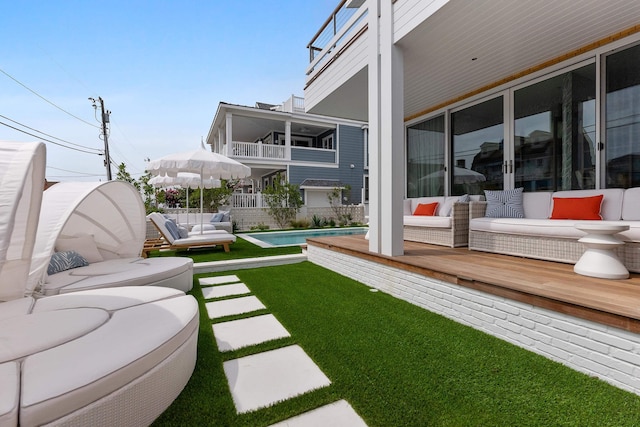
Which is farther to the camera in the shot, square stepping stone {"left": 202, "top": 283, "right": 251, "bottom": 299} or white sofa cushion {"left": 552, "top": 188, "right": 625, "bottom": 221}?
square stepping stone {"left": 202, "top": 283, "right": 251, "bottom": 299}

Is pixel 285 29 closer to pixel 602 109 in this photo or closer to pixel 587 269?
pixel 602 109

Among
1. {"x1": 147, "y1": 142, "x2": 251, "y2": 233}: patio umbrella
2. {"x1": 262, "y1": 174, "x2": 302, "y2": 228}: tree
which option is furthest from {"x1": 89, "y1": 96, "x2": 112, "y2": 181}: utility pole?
{"x1": 147, "y1": 142, "x2": 251, "y2": 233}: patio umbrella

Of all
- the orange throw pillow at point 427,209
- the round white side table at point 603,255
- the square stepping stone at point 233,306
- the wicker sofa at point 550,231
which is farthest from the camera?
the orange throw pillow at point 427,209

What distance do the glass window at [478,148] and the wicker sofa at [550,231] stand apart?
1.16m

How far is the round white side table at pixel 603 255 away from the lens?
2541 millimetres

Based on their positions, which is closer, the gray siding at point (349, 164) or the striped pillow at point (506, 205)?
the striped pillow at point (506, 205)

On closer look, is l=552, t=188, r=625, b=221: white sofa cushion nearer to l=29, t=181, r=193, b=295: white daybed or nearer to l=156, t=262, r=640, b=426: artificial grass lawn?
l=156, t=262, r=640, b=426: artificial grass lawn

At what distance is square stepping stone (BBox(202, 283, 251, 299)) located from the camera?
366cm

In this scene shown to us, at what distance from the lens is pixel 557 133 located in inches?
180

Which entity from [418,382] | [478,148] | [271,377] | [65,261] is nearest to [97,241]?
[65,261]

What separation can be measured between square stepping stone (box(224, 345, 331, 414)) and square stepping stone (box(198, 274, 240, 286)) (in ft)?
7.73

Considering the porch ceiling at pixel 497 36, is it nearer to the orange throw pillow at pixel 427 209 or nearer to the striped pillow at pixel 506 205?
the striped pillow at pixel 506 205

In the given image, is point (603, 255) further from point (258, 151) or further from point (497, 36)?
point (258, 151)

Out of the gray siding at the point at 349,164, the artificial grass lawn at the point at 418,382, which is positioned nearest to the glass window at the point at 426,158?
the artificial grass lawn at the point at 418,382
